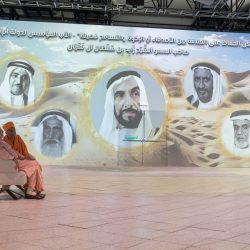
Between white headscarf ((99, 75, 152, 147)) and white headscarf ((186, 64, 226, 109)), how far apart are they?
1.64 meters

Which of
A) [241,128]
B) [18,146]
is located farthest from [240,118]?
[18,146]

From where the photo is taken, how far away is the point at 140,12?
15.0m

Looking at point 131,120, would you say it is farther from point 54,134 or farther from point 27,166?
point 27,166

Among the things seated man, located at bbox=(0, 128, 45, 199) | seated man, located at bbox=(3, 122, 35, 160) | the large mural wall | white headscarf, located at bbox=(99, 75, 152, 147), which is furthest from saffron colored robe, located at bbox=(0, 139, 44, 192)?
white headscarf, located at bbox=(99, 75, 152, 147)

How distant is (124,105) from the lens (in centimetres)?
1477

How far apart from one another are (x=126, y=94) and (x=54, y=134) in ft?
8.83

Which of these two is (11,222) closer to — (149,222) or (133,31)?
(149,222)

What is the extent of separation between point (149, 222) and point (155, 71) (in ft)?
36.1

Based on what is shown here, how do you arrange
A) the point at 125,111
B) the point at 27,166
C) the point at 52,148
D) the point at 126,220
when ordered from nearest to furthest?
the point at 126,220 < the point at 27,166 < the point at 52,148 < the point at 125,111

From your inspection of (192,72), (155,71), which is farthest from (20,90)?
(192,72)

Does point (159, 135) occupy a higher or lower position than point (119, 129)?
lower

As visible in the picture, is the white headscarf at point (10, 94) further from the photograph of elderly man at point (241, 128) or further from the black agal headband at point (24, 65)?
the photograph of elderly man at point (241, 128)

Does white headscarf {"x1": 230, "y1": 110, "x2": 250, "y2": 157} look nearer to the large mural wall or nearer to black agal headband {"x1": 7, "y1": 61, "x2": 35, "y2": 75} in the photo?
the large mural wall

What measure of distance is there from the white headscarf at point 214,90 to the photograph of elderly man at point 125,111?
1.63 meters
